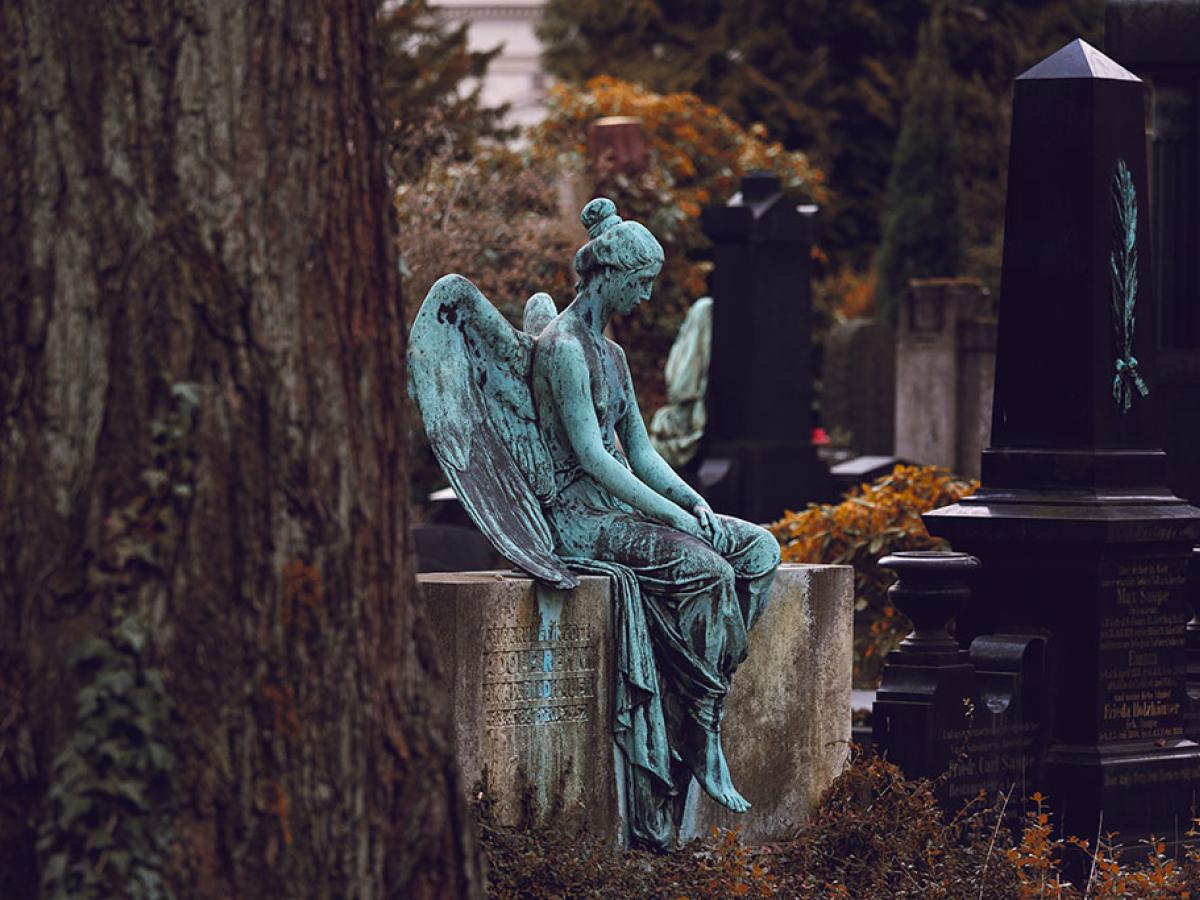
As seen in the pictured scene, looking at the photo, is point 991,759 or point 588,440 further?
point 991,759

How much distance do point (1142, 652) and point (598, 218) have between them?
8.38 feet

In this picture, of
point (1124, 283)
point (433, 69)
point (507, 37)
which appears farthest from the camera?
point (507, 37)

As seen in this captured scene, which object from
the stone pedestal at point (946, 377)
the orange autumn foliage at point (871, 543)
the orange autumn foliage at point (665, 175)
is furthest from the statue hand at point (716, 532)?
the orange autumn foliage at point (665, 175)

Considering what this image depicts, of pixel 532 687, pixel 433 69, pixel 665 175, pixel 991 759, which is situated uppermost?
pixel 433 69

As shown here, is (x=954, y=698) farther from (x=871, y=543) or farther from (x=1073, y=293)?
(x=871, y=543)

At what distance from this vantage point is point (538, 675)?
7414 mm

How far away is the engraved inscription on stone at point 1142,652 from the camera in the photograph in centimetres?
880

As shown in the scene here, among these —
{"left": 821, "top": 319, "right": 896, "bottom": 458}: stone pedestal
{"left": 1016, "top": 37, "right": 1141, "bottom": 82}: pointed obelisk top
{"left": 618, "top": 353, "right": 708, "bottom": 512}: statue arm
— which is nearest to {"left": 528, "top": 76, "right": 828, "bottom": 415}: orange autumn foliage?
{"left": 821, "top": 319, "right": 896, "bottom": 458}: stone pedestal

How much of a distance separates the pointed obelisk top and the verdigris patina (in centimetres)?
199

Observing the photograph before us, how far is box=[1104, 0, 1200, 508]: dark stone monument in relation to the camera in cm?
1173

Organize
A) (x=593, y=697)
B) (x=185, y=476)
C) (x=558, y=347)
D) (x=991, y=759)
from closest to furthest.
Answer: (x=185, y=476)
(x=593, y=697)
(x=558, y=347)
(x=991, y=759)

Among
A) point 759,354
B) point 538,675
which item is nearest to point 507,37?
point 759,354

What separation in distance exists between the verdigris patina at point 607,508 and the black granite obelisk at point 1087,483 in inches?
55.8

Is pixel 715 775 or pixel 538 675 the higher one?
pixel 538 675
